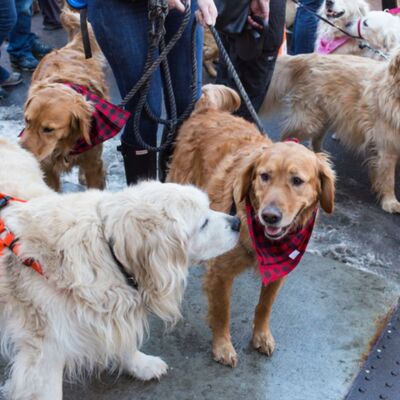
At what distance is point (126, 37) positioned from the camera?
267cm

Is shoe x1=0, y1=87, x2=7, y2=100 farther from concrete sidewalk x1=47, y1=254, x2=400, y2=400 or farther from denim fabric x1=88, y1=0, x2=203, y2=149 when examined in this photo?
concrete sidewalk x1=47, y1=254, x2=400, y2=400

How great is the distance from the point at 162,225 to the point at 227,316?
1.01 m

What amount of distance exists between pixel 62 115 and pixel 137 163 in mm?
545

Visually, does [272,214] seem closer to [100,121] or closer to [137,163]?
[137,163]

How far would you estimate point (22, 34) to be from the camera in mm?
6148

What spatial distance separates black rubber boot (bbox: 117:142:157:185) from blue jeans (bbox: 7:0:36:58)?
11.8 feet

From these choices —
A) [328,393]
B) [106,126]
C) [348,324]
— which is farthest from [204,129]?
[328,393]

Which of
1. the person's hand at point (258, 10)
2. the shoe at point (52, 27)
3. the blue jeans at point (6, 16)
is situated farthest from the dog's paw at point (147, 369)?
the shoe at point (52, 27)

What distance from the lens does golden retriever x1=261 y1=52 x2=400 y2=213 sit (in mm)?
4078

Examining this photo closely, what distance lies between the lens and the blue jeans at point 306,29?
6.07 m

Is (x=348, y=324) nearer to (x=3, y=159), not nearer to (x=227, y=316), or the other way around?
(x=227, y=316)

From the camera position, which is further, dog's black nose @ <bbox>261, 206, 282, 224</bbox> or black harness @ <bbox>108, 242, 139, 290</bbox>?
dog's black nose @ <bbox>261, 206, 282, 224</bbox>

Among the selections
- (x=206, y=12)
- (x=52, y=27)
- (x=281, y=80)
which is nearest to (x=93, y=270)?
(x=206, y=12)

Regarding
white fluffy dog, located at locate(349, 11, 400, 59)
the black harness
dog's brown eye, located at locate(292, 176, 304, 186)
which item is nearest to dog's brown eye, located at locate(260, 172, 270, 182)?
dog's brown eye, located at locate(292, 176, 304, 186)
